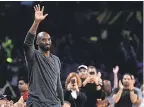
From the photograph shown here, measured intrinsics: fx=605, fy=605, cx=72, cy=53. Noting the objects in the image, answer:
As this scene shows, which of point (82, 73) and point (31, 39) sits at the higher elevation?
point (31, 39)

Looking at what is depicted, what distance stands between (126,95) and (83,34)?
4.55 meters

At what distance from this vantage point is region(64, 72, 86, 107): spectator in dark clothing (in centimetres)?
941

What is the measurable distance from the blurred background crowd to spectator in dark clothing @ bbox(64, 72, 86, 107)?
3.78m

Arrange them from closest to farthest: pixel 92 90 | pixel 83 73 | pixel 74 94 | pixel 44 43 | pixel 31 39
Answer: pixel 31 39, pixel 44 43, pixel 74 94, pixel 92 90, pixel 83 73

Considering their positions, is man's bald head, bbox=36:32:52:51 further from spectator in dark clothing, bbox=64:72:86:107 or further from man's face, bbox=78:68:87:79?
man's face, bbox=78:68:87:79

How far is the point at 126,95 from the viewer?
1026cm

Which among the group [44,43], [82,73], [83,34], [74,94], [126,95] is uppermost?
[83,34]

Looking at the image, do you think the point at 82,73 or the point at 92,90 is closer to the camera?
the point at 92,90

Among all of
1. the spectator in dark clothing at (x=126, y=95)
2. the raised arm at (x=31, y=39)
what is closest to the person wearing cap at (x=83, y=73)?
the spectator in dark clothing at (x=126, y=95)

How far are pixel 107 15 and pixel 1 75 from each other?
10.1 ft

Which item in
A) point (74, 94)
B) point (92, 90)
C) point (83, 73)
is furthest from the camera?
point (83, 73)

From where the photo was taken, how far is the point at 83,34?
14.6 meters

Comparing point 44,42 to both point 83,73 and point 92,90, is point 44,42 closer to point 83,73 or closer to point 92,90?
point 92,90

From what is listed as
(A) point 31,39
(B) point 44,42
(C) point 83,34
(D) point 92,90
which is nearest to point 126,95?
(D) point 92,90
